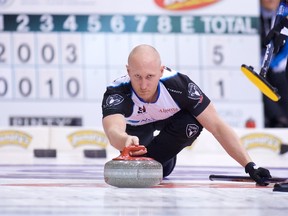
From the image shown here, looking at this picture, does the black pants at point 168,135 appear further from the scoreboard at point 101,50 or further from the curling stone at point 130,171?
the scoreboard at point 101,50

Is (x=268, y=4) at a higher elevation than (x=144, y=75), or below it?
higher

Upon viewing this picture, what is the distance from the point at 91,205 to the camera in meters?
3.05

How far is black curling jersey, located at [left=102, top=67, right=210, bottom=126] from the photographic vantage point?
4375 millimetres

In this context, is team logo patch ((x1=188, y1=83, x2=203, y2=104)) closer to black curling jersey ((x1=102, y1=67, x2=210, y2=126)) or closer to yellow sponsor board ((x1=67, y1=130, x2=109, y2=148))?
black curling jersey ((x1=102, y1=67, x2=210, y2=126))

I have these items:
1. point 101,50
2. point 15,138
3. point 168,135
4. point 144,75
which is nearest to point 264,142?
point 101,50

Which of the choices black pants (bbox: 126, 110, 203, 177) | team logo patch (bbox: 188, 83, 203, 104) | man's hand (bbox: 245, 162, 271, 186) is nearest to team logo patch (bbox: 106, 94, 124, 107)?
Answer: team logo patch (bbox: 188, 83, 203, 104)

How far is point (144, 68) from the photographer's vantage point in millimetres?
4121

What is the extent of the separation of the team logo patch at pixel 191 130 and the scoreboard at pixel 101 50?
4.92m

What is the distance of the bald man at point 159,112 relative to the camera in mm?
4156

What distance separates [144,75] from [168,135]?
34.6 inches

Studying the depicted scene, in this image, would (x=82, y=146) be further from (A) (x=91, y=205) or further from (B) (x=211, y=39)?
(A) (x=91, y=205)

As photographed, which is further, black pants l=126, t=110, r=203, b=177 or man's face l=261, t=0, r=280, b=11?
man's face l=261, t=0, r=280, b=11

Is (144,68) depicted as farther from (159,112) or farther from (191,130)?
(191,130)

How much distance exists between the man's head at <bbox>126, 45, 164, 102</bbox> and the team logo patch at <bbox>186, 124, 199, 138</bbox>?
620 mm
